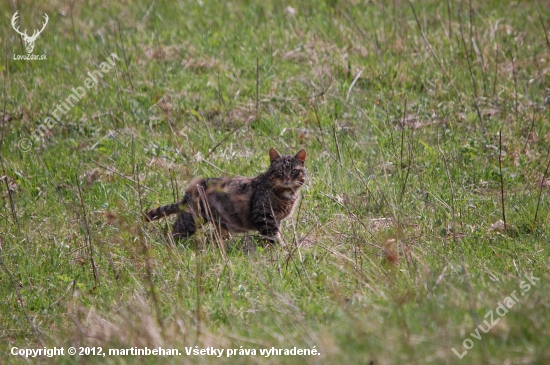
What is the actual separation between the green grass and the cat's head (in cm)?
32

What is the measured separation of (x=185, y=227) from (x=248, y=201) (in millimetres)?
628

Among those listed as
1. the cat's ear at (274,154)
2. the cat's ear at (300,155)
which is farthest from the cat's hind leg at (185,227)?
the cat's ear at (300,155)

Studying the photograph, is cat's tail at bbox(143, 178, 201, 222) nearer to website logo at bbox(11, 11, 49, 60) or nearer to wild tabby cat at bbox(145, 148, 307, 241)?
wild tabby cat at bbox(145, 148, 307, 241)

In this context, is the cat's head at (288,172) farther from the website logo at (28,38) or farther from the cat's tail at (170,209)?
the website logo at (28,38)

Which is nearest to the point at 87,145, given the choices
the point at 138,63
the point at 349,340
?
the point at 138,63

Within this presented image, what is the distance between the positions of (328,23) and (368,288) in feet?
19.7

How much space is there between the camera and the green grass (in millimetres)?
4641

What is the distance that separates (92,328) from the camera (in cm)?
501

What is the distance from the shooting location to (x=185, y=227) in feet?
22.2

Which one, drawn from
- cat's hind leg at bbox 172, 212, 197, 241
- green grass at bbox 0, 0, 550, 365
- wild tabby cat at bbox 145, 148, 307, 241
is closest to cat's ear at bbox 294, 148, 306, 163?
wild tabby cat at bbox 145, 148, 307, 241

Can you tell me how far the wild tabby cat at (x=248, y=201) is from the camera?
6715 millimetres

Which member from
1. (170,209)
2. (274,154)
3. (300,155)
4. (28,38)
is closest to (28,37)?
(28,38)

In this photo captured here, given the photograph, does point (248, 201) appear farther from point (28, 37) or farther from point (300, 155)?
point (28, 37)

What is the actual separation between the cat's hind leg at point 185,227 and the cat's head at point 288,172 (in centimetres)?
82
